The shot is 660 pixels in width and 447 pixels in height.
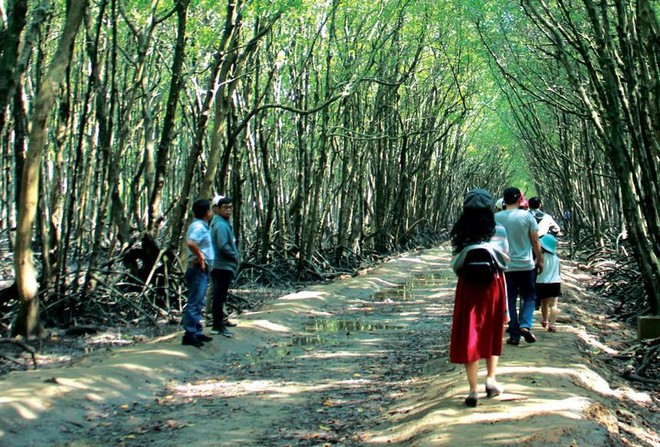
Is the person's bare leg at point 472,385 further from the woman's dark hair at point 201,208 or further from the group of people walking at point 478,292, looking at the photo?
the woman's dark hair at point 201,208

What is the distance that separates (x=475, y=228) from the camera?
246 inches

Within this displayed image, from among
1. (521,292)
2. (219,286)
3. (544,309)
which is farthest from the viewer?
(219,286)

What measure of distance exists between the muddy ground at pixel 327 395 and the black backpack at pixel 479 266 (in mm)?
934

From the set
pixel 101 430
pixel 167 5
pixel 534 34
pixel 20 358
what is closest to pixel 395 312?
pixel 20 358

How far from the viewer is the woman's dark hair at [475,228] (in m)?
6.25

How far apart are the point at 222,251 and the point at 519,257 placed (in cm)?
A: 372

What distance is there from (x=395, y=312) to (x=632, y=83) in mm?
6539

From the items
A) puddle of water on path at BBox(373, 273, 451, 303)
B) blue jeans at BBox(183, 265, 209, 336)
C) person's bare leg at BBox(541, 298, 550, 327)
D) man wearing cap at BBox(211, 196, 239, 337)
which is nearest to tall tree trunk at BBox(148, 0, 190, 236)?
man wearing cap at BBox(211, 196, 239, 337)

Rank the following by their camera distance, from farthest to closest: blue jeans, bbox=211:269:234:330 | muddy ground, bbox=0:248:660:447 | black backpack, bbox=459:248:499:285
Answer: blue jeans, bbox=211:269:234:330, black backpack, bbox=459:248:499:285, muddy ground, bbox=0:248:660:447

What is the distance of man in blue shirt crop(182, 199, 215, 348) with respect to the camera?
31.1 ft

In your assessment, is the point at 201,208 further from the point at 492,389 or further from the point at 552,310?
the point at 492,389

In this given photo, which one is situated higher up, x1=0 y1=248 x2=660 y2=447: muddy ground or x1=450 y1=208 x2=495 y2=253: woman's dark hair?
x1=450 y1=208 x2=495 y2=253: woman's dark hair

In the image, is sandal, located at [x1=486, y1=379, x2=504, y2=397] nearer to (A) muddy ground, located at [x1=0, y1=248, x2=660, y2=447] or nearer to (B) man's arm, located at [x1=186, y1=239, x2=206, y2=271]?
(A) muddy ground, located at [x1=0, y1=248, x2=660, y2=447]

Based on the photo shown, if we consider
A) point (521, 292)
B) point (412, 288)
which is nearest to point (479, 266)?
point (521, 292)
